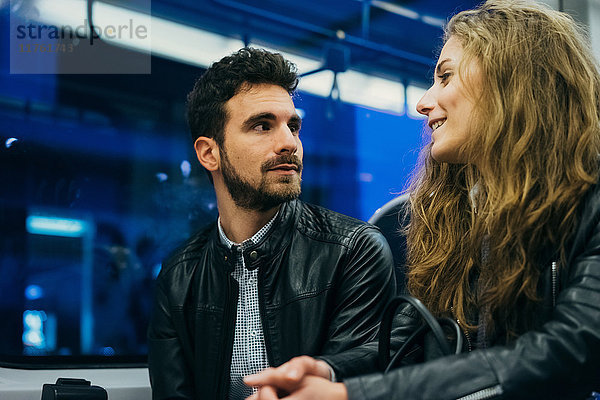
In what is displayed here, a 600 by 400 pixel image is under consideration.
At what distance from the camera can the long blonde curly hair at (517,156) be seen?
1266mm

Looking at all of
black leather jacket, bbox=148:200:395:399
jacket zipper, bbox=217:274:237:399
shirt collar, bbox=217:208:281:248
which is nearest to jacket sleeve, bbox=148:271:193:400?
black leather jacket, bbox=148:200:395:399

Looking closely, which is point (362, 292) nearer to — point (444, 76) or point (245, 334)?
point (245, 334)

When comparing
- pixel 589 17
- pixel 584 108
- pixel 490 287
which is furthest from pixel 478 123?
pixel 589 17

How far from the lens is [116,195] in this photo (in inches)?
97.0

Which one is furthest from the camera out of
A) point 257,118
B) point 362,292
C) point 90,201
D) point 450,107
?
point 90,201

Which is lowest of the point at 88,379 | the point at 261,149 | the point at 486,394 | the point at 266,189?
the point at 88,379

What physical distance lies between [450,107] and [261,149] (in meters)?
0.83

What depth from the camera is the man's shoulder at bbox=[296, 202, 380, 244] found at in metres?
2.04

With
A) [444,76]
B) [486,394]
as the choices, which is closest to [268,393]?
[486,394]

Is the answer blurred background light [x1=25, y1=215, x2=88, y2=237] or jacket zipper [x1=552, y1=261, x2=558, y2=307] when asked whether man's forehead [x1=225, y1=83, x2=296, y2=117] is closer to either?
blurred background light [x1=25, y1=215, x2=88, y2=237]

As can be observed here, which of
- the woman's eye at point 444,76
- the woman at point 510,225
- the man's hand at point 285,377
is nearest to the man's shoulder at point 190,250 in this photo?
the woman at point 510,225

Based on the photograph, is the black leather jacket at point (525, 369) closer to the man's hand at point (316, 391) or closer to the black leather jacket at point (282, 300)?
the man's hand at point (316, 391)

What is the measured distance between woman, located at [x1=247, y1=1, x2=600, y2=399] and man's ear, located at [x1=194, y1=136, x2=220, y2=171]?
0.89m

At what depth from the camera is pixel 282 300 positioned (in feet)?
6.49
